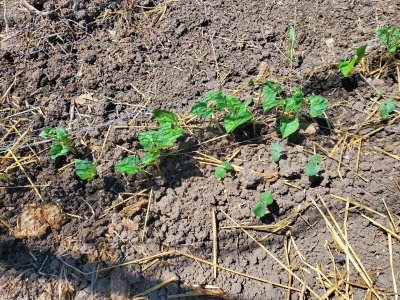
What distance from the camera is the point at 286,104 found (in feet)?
7.04

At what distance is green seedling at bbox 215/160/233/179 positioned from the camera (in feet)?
6.81

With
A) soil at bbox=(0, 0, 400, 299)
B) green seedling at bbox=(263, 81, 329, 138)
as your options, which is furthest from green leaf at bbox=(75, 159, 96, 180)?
green seedling at bbox=(263, 81, 329, 138)

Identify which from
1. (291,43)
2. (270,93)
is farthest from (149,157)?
(291,43)

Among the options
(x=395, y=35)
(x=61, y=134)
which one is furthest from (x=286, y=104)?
(x=61, y=134)

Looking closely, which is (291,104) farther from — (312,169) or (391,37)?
(391,37)

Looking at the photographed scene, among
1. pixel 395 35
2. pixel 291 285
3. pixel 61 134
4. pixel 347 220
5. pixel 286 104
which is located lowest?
pixel 291 285

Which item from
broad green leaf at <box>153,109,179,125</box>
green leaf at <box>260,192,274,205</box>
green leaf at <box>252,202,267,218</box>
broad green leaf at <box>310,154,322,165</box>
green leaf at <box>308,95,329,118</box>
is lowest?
green leaf at <box>252,202,267,218</box>

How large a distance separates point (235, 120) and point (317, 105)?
16.3 inches

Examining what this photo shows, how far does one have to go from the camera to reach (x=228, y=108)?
221cm

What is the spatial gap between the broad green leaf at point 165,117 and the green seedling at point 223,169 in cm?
34

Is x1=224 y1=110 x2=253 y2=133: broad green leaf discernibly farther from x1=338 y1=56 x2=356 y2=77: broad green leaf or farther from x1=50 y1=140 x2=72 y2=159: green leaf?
x1=50 y1=140 x2=72 y2=159: green leaf

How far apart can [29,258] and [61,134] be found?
618 mm

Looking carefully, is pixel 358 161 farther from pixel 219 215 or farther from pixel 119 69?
pixel 119 69

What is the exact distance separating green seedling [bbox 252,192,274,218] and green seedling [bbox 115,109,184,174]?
51 centimetres
